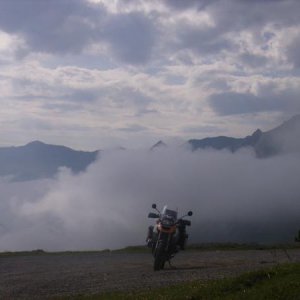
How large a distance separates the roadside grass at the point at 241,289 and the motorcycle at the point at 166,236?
677 centimetres

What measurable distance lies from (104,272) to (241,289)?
9742 millimetres

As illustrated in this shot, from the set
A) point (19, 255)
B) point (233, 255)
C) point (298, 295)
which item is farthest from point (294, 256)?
point (19, 255)

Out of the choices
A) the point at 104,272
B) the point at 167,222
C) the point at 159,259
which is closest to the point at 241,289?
the point at 159,259

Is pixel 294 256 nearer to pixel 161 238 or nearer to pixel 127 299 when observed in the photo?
pixel 161 238

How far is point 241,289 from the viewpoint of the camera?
15.2 metres

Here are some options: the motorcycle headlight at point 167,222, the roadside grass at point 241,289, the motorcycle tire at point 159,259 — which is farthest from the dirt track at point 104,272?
the roadside grass at point 241,289

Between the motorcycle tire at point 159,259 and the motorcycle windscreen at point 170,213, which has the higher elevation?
the motorcycle windscreen at point 170,213

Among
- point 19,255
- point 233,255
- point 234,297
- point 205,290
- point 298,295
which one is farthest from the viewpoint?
point 19,255

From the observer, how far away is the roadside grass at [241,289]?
1398 cm

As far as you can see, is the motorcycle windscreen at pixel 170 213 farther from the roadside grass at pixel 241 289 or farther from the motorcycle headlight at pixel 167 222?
the roadside grass at pixel 241 289

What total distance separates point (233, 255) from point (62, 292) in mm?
12125

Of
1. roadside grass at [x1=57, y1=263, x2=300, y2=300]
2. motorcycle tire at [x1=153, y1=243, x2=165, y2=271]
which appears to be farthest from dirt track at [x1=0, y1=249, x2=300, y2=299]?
roadside grass at [x1=57, y1=263, x2=300, y2=300]

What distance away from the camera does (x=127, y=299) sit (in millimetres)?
15891

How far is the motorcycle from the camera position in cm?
2438
